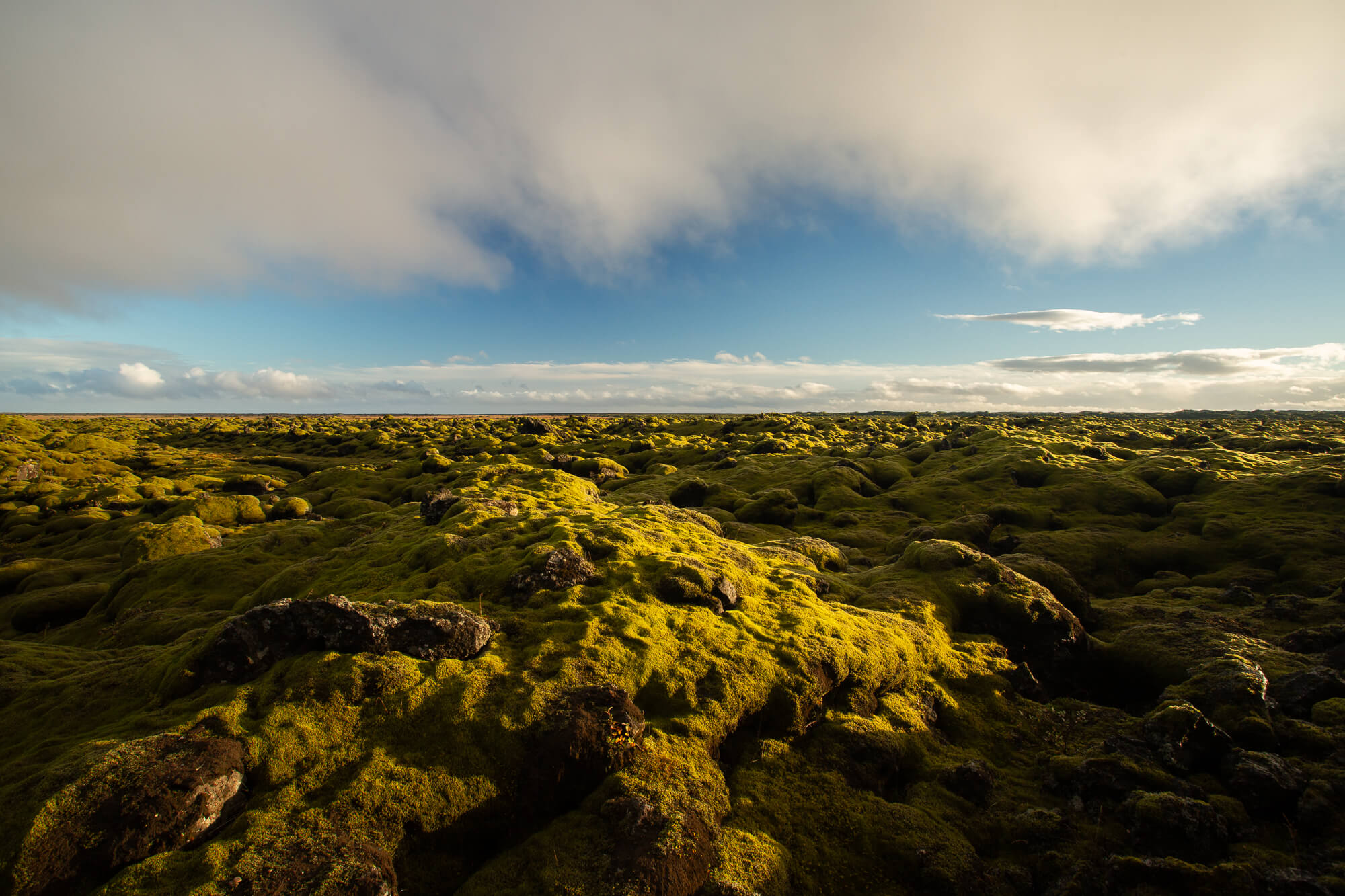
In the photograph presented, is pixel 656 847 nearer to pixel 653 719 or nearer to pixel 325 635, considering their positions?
pixel 653 719

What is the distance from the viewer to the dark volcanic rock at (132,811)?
6840 millimetres

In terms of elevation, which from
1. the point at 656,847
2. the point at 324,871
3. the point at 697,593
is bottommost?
the point at 656,847

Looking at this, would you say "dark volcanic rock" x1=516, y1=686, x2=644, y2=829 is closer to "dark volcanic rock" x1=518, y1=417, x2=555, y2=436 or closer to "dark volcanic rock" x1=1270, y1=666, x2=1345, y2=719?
"dark volcanic rock" x1=1270, y1=666, x2=1345, y2=719

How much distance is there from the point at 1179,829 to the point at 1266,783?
237 centimetres

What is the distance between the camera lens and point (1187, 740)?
10.8 metres

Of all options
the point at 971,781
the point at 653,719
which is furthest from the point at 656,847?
the point at 971,781

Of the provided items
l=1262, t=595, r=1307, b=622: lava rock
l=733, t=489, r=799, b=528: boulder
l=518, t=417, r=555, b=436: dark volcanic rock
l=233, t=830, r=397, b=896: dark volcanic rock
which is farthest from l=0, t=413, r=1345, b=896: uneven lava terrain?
l=518, t=417, r=555, b=436: dark volcanic rock

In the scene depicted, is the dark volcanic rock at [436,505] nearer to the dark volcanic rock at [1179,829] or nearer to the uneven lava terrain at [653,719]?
the uneven lava terrain at [653,719]

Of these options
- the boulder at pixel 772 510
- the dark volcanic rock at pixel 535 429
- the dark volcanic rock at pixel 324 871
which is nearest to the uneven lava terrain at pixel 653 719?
the dark volcanic rock at pixel 324 871

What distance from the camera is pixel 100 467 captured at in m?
63.8

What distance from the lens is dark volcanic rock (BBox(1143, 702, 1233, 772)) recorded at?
34.9ft

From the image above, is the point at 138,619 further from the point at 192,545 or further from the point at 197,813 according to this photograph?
the point at 197,813

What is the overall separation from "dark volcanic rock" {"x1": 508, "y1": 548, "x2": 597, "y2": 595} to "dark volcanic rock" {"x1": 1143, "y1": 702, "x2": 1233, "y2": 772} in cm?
1319

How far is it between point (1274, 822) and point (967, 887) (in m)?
5.93
